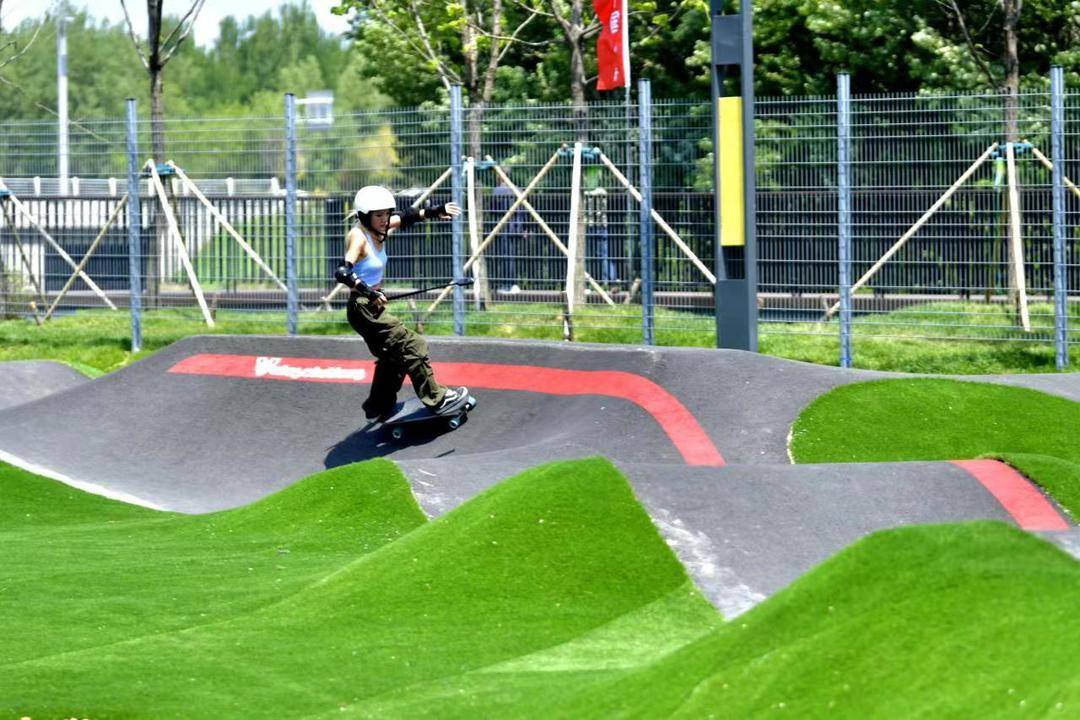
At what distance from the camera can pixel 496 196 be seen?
16469 mm

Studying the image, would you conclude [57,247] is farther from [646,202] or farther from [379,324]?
[379,324]

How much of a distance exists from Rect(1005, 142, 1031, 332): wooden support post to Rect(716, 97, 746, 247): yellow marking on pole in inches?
103

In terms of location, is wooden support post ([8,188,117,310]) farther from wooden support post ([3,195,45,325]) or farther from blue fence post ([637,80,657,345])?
blue fence post ([637,80,657,345])

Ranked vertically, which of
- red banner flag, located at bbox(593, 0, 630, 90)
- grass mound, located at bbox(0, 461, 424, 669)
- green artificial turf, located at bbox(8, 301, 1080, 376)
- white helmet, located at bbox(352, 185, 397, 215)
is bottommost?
grass mound, located at bbox(0, 461, 424, 669)

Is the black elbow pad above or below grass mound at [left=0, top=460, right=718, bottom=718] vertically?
above

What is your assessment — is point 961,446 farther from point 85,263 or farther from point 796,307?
point 85,263

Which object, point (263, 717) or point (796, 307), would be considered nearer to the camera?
point (263, 717)

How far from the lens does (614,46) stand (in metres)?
17.7

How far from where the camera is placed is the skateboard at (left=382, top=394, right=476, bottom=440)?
13016 millimetres

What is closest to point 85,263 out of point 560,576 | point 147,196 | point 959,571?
point 147,196

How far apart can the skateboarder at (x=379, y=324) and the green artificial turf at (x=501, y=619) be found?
2.33 m

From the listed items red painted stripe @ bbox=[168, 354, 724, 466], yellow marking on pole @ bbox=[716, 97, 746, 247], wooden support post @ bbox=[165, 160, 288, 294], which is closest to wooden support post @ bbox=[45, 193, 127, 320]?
wooden support post @ bbox=[165, 160, 288, 294]

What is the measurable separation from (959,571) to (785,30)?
852 inches

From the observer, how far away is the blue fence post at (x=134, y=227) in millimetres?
18641
